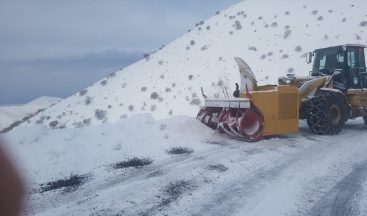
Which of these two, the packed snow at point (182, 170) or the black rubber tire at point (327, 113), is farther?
the black rubber tire at point (327, 113)

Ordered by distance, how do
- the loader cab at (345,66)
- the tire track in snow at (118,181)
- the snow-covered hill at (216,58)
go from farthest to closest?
the snow-covered hill at (216,58)
the loader cab at (345,66)
the tire track in snow at (118,181)

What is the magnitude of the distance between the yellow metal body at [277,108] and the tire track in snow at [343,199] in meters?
3.42

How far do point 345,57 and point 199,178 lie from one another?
322 inches

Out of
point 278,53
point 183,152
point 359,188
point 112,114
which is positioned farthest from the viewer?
point 278,53

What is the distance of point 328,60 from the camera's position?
41.6ft

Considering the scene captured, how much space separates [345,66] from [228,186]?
8151 mm

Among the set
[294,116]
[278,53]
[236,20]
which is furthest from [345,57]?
[236,20]

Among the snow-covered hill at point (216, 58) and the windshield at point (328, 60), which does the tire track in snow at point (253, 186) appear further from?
the snow-covered hill at point (216, 58)

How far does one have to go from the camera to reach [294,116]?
1028 cm

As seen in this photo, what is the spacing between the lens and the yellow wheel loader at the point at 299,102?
32.7ft

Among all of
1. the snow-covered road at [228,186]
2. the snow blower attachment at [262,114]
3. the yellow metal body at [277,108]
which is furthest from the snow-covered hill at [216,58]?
the snow-covered road at [228,186]

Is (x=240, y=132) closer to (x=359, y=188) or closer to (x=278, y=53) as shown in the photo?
(x=359, y=188)

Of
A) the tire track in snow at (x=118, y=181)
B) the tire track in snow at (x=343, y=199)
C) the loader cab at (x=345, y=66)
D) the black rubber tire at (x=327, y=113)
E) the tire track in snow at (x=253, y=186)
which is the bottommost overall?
the tire track in snow at (x=343, y=199)

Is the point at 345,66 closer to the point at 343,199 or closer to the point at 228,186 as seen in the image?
the point at 343,199
